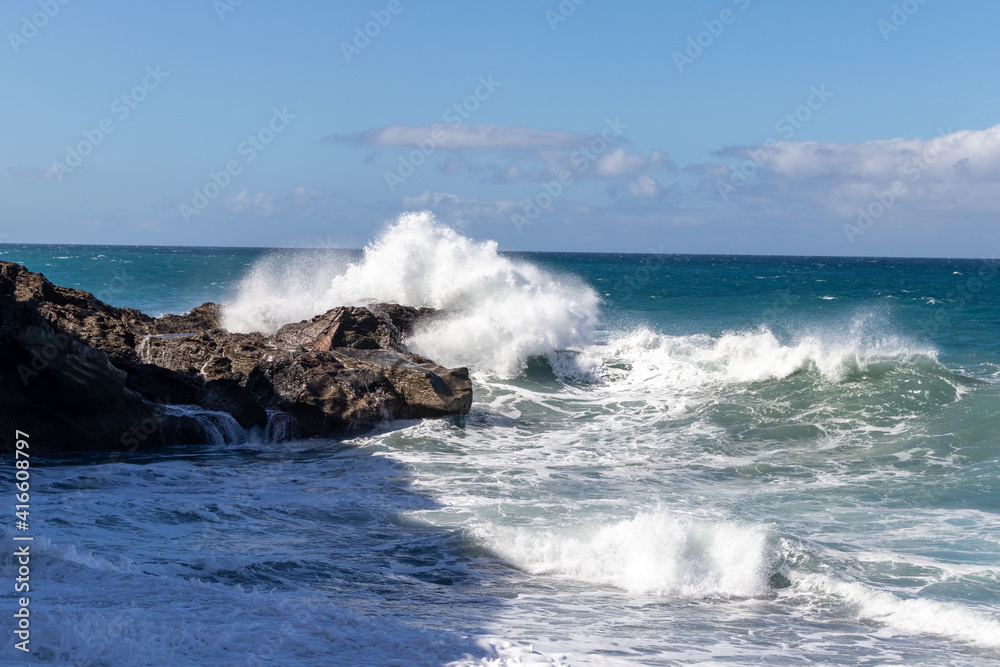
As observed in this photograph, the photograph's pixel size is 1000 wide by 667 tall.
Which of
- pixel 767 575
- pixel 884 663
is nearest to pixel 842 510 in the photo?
pixel 767 575

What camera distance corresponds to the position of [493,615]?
19.3 feet

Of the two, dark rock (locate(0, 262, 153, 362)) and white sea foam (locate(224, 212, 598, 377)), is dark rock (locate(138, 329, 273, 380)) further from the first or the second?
white sea foam (locate(224, 212, 598, 377))

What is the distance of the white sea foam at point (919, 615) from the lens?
588cm

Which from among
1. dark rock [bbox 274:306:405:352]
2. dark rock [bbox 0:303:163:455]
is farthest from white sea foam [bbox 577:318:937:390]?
dark rock [bbox 0:303:163:455]

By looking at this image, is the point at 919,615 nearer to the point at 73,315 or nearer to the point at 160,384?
the point at 160,384

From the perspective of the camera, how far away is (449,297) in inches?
760

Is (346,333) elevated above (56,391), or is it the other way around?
(346,333)

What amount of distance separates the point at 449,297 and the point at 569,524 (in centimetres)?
1167

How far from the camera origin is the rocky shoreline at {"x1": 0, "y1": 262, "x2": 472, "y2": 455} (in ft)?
33.2

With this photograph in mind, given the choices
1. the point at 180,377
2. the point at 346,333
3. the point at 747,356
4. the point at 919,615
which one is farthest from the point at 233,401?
the point at 747,356

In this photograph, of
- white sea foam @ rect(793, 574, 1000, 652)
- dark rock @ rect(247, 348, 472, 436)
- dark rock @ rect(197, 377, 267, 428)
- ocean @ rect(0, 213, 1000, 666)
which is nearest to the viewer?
ocean @ rect(0, 213, 1000, 666)

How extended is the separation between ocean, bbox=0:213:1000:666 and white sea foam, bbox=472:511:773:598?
0.03 meters

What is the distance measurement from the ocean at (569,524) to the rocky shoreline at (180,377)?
17.2 inches

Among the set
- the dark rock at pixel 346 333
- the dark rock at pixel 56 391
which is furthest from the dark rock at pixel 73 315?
the dark rock at pixel 346 333
